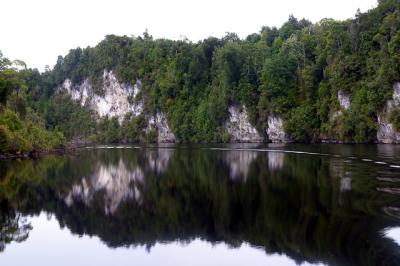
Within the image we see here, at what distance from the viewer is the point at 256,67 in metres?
90.0

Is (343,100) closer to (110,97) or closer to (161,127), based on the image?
(161,127)

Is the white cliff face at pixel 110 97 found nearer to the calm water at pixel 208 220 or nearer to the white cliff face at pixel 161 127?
the white cliff face at pixel 161 127

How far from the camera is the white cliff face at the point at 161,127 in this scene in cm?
10844

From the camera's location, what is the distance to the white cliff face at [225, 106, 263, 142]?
284 ft

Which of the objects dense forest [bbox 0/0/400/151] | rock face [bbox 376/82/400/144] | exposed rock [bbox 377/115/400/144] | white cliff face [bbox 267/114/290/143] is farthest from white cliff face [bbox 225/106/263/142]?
rock face [bbox 376/82/400/144]

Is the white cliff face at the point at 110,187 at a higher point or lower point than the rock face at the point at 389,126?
lower

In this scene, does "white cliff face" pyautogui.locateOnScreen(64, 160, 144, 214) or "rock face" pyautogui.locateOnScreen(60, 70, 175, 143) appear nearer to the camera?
"white cliff face" pyautogui.locateOnScreen(64, 160, 144, 214)

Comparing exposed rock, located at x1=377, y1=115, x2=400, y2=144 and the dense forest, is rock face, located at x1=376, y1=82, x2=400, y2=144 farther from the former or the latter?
the dense forest

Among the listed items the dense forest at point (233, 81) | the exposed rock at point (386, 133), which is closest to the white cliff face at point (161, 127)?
the dense forest at point (233, 81)

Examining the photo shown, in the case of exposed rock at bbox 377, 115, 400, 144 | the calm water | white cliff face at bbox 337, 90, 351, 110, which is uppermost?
white cliff face at bbox 337, 90, 351, 110

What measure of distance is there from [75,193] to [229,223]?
1077 cm

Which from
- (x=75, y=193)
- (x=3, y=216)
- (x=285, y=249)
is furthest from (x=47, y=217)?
(x=285, y=249)

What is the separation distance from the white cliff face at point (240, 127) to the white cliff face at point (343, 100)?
18851 mm

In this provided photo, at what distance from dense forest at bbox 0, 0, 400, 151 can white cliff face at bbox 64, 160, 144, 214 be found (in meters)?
19.0
